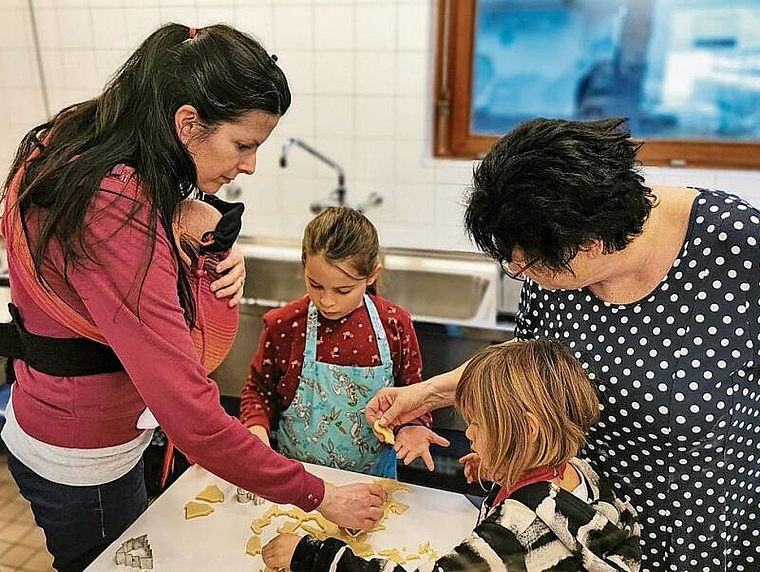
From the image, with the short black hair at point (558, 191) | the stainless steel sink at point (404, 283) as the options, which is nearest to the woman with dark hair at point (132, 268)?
the short black hair at point (558, 191)

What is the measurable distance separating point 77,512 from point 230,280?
1.49ft

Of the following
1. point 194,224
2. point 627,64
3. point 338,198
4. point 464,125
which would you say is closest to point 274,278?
point 338,198

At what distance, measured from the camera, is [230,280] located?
3.87 feet

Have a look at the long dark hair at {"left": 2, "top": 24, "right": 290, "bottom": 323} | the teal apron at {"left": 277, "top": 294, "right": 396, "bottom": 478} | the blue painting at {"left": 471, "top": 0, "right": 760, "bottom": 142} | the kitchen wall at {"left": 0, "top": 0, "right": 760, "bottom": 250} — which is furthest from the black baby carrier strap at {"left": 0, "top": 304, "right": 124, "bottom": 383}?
the blue painting at {"left": 471, "top": 0, "right": 760, "bottom": 142}

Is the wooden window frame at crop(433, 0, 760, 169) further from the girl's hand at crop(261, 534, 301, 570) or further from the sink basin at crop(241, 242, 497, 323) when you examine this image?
the girl's hand at crop(261, 534, 301, 570)

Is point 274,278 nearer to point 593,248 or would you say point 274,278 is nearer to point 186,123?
point 186,123

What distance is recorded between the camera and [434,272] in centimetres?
229

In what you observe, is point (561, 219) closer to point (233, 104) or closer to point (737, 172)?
point (233, 104)

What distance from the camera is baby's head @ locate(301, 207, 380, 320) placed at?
57.0 inches

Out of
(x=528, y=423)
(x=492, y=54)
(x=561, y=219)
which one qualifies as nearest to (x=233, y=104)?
(x=561, y=219)

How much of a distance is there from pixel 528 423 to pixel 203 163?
57cm

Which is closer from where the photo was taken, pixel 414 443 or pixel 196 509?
pixel 196 509

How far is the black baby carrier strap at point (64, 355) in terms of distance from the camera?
104 centimetres

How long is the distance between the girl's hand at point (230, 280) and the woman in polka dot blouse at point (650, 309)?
0.44 metres
